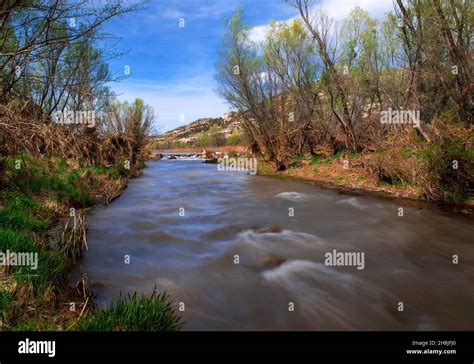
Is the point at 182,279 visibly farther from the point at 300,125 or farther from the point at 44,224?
the point at 300,125

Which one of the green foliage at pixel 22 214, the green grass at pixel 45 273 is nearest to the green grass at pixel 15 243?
the green grass at pixel 45 273

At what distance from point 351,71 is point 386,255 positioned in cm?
2144

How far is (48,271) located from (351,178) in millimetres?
15333

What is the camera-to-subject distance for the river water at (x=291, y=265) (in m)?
4.78

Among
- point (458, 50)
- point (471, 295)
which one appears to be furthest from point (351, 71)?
point (471, 295)
